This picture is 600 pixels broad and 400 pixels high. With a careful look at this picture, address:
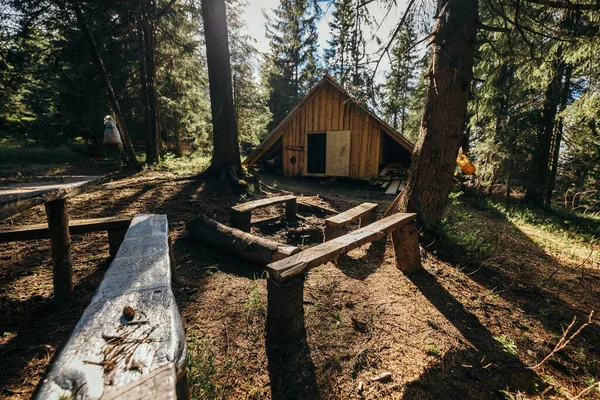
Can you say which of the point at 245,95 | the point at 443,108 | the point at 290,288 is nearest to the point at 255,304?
the point at 290,288

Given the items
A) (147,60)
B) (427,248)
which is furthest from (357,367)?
(147,60)

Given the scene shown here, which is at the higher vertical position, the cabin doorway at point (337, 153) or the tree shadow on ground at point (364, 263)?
the cabin doorway at point (337, 153)

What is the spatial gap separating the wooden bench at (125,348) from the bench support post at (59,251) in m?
1.81

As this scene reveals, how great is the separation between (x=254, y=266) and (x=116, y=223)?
1971 mm

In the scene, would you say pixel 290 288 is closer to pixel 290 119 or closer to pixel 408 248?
pixel 408 248

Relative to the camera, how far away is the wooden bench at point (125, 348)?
2.71ft

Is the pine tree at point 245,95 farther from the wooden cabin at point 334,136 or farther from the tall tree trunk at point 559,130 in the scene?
the tall tree trunk at point 559,130

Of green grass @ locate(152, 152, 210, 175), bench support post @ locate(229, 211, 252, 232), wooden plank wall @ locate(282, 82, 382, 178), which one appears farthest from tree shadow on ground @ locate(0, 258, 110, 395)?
wooden plank wall @ locate(282, 82, 382, 178)

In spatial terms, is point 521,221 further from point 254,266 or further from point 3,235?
point 3,235

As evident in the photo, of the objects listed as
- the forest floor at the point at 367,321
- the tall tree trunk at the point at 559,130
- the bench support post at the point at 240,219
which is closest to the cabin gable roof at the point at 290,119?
the tall tree trunk at the point at 559,130

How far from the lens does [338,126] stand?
12.3 meters

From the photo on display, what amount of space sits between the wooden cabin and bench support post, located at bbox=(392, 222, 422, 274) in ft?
26.1

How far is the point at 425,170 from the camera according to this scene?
13.1ft

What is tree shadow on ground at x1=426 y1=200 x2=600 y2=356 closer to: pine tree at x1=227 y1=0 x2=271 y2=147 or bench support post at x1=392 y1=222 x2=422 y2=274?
bench support post at x1=392 y1=222 x2=422 y2=274
